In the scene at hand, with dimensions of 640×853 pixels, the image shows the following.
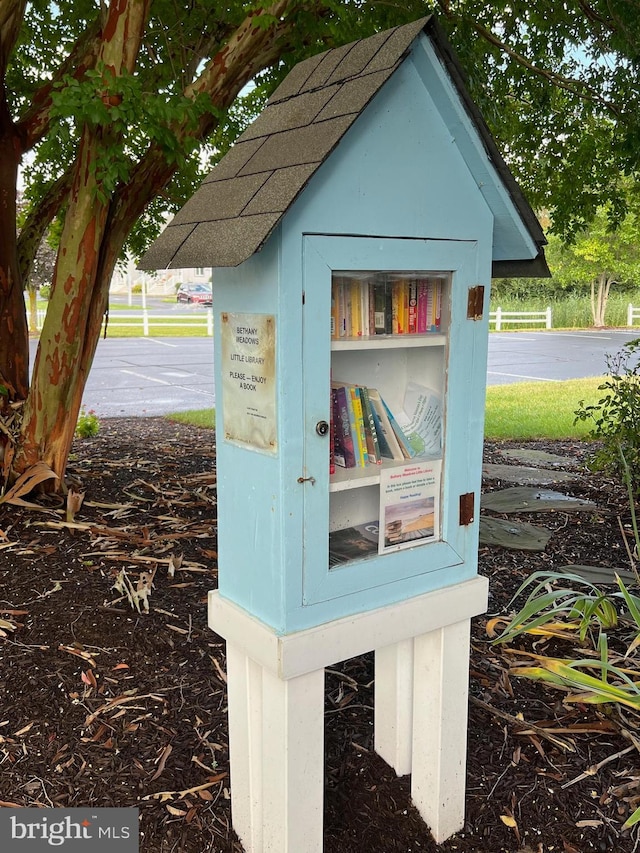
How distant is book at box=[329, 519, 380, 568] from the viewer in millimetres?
2090

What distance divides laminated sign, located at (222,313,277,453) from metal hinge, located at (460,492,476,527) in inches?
26.1

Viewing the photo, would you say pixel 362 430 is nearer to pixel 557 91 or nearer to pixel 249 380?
pixel 249 380

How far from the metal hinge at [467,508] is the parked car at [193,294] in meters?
35.4


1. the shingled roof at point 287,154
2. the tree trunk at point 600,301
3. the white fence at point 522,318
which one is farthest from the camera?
the tree trunk at point 600,301

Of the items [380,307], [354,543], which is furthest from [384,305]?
[354,543]

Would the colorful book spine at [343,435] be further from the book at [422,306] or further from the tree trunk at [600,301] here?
the tree trunk at [600,301]

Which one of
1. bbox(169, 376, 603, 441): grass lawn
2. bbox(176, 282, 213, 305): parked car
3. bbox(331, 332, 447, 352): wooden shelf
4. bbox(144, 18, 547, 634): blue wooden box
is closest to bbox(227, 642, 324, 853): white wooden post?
bbox(144, 18, 547, 634): blue wooden box

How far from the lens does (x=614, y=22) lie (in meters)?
4.61

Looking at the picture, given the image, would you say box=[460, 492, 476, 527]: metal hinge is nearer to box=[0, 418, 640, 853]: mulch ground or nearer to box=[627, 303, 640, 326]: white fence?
box=[0, 418, 640, 853]: mulch ground

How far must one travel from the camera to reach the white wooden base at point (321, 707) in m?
2.04

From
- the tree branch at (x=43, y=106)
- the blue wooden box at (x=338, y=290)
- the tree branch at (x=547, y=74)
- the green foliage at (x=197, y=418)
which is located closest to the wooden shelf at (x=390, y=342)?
the blue wooden box at (x=338, y=290)

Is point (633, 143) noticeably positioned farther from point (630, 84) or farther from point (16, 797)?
point (16, 797)

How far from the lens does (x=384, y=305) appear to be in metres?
2.10

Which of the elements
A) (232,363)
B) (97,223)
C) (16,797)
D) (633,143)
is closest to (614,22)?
(633,143)
